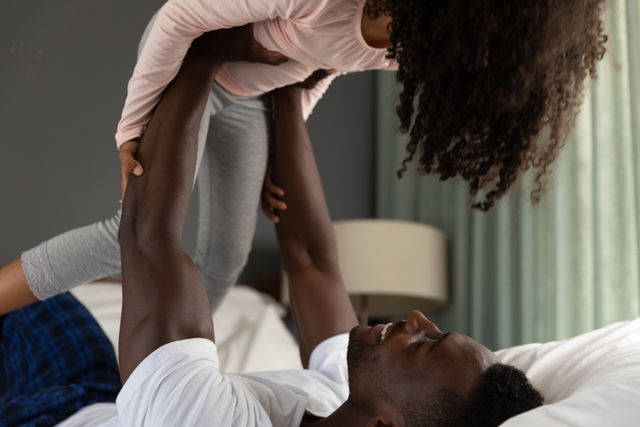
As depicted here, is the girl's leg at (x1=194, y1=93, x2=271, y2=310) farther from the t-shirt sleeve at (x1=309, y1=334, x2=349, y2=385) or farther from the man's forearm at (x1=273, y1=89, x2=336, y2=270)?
the t-shirt sleeve at (x1=309, y1=334, x2=349, y2=385)

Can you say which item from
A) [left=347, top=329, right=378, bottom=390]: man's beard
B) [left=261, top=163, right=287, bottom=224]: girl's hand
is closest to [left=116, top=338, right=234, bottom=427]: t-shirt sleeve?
[left=347, top=329, right=378, bottom=390]: man's beard

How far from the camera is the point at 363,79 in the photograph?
11.5ft

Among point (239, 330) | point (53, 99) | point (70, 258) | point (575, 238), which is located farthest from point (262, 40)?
point (575, 238)

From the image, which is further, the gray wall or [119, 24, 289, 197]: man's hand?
the gray wall

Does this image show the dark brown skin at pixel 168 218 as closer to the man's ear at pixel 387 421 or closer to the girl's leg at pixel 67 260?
the girl's leg at pixel 67 260

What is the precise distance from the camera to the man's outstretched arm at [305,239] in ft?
5.84

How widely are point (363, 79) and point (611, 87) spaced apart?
1098 millimetres

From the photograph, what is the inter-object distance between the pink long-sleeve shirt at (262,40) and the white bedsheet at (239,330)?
85 cm

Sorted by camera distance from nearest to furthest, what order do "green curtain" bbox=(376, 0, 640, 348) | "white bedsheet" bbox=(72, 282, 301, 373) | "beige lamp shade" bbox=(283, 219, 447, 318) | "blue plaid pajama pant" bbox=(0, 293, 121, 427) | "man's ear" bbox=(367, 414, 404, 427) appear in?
1. "man's ear" bbox=(367, 414, 404, 427)
2. "blue plaid pajama pant" bbox=(0, 293, 121, 427)
3. "white bedsheet" bbox=(72, 282, 301, 373)
4. "green curtain" bbox=(376, 0, 640, 348)
5. "beige lamp shade" bbox=(283, 219, 447, 318)

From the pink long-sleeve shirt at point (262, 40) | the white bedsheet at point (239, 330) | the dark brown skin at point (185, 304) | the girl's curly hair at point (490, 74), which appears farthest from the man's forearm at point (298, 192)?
the white bedsheet at point (239, 330)

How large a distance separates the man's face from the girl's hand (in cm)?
43

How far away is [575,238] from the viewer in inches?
105

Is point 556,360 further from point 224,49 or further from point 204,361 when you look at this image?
point 224,49

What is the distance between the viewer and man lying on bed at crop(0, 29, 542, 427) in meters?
1.28
